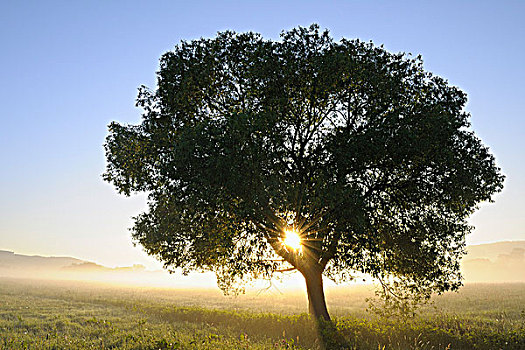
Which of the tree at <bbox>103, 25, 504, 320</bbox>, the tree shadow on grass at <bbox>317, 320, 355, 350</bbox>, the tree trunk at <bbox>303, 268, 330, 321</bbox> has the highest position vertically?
the tree at <bbox>103, 25, 504, 320</bbox>

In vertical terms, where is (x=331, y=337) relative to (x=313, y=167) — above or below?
below

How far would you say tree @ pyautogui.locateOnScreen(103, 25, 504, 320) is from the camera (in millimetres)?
16219

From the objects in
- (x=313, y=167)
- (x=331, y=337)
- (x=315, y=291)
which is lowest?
(x=331, y=337)

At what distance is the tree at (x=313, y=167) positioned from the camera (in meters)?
16.2

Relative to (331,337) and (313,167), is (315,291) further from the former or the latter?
(313,167)

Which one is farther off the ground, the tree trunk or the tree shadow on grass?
the tree trunk

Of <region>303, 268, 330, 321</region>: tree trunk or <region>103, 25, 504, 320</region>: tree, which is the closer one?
<region>103, 25, 504, 320</region>: tree

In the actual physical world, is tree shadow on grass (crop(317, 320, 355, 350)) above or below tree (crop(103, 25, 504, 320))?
below

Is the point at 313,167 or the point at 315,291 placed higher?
the point at 313,167

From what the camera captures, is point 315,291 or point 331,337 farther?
point 315,291

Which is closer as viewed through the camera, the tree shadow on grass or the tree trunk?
the tree shadow on grass

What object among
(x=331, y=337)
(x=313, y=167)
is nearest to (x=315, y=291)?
(x=331, y=337)

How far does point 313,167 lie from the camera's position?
62.6 ft

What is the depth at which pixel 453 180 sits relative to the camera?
59.9 ft
